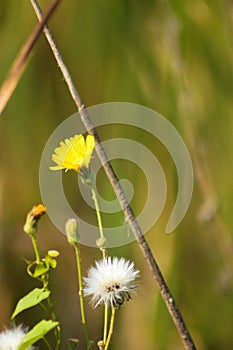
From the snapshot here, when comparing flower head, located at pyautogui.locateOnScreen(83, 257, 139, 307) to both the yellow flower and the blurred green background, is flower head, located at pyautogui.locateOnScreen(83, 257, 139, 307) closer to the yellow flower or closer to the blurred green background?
the yellow flower

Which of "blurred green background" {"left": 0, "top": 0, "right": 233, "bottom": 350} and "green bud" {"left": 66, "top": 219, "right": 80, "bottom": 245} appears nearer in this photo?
"green bud" {"left": 66, "top": 219, "right": 80, "bottom": 245}

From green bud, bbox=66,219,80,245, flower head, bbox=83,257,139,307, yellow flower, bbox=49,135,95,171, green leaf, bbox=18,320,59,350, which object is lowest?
green leaf, bbox=18,320,59,350

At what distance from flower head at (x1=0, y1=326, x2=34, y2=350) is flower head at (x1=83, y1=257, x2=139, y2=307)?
0.14 ft

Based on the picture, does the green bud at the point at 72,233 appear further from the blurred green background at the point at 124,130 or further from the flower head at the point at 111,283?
the blurred green background at the point at 124,130

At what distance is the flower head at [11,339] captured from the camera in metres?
0.38

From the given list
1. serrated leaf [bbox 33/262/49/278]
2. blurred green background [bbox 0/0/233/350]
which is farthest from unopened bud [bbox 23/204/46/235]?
blurred green background [bbox 0/0/233/350]

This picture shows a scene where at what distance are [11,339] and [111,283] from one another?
2.6 inches

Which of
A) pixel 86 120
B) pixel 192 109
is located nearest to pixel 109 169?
pixel 86 120

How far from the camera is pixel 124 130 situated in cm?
87

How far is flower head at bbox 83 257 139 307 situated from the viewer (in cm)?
36

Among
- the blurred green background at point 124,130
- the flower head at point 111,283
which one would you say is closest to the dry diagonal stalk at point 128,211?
the flower head at point 111,283

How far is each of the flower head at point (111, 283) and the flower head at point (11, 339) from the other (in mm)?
44

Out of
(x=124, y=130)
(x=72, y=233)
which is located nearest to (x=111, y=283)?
(x=72, y=233)

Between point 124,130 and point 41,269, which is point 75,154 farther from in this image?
point 124,130
